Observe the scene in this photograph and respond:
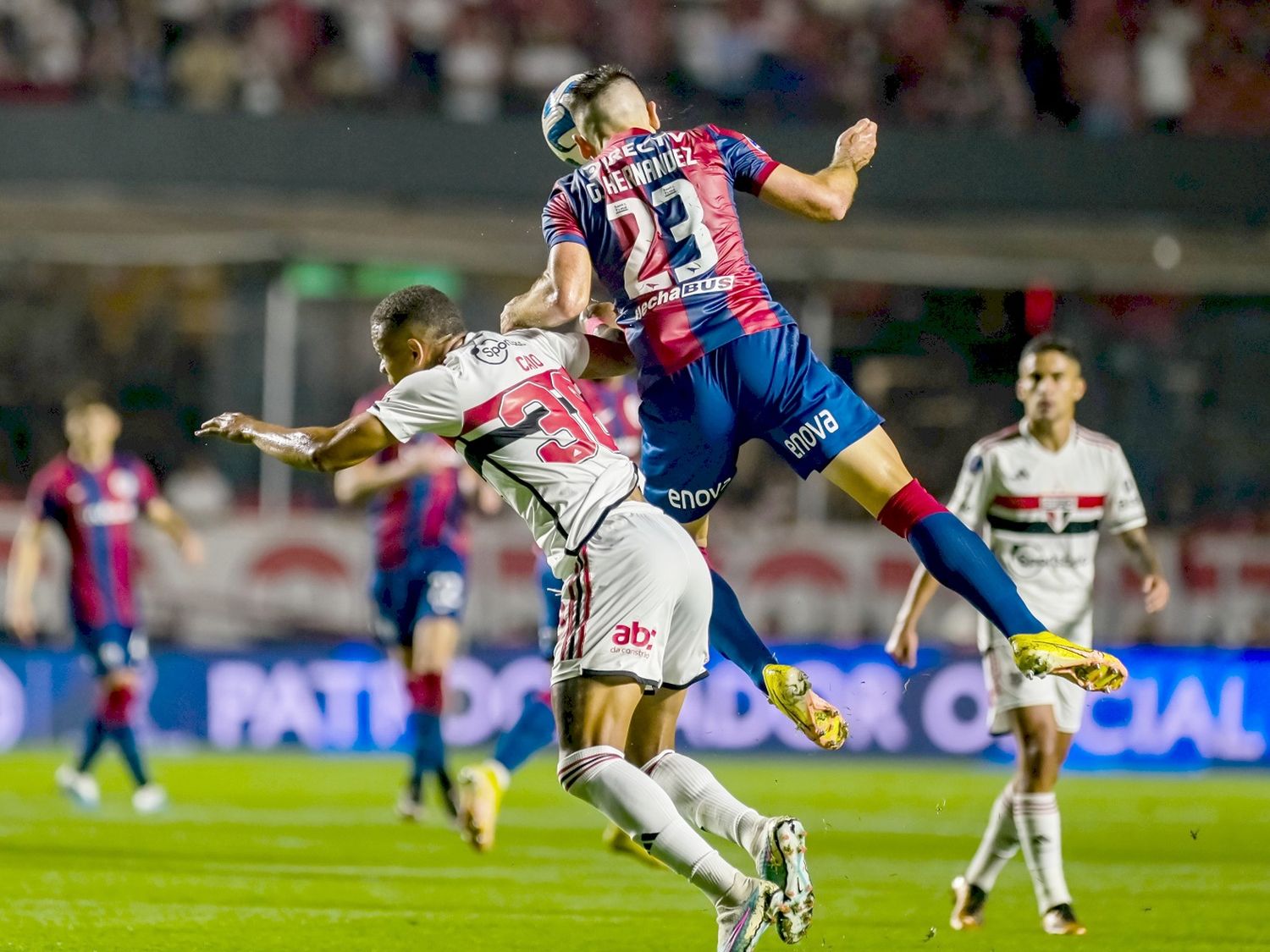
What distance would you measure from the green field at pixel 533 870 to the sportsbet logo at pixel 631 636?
1490mm

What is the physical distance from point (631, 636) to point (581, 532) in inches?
12.3

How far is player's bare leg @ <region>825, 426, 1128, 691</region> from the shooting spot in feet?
18.0

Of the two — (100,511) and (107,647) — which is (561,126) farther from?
(100,511)

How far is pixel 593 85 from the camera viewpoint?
6188mm

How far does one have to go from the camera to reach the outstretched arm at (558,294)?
5730mm

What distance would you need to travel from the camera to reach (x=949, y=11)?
19.1 meters

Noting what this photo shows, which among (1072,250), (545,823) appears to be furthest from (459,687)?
(1072,250)

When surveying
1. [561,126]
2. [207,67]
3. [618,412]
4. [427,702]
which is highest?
[207,67]

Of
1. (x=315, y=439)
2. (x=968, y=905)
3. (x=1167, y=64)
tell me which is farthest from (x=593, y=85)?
(x=1167, y=64)

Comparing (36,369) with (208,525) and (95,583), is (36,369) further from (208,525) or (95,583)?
(95,583)

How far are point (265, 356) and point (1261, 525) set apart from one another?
913 centimetres

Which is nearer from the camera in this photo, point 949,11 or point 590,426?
point 590,426

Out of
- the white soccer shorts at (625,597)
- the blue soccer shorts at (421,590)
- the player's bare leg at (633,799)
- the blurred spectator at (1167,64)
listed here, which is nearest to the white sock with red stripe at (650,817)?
the player's bare leg at (633,799)

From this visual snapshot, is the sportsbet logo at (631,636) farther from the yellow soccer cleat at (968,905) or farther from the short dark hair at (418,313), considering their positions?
the yellow soccer cleat at (968,905)
